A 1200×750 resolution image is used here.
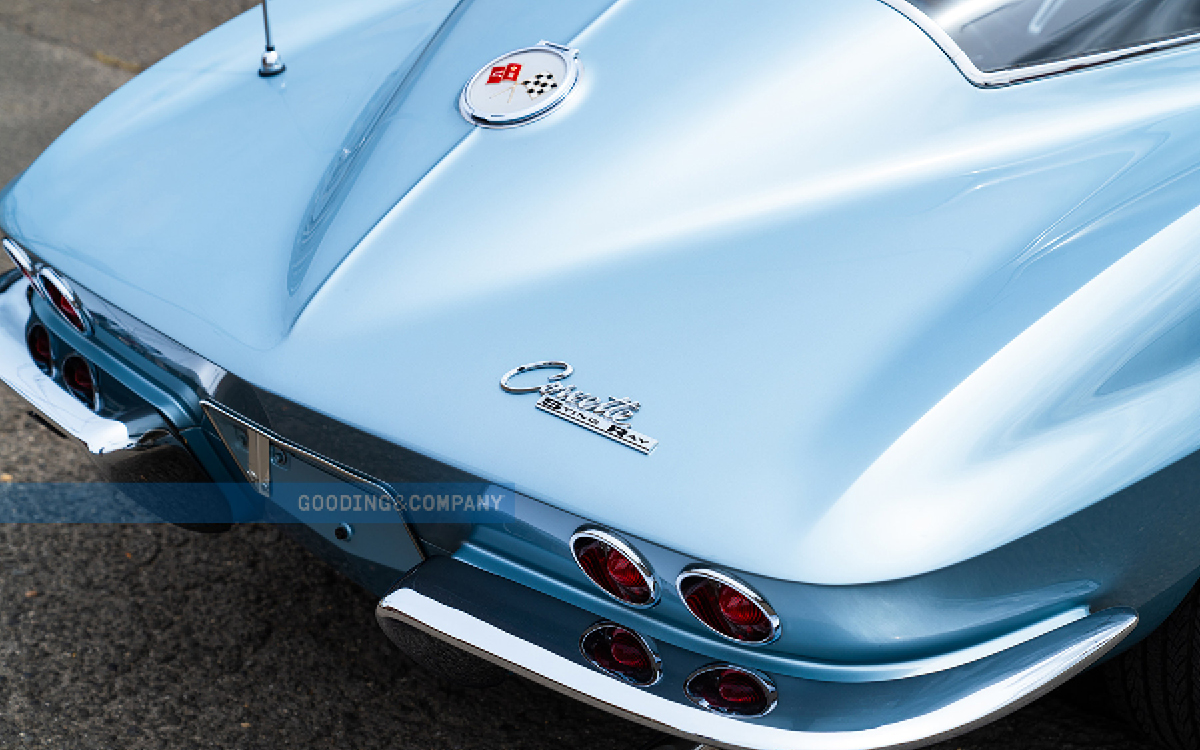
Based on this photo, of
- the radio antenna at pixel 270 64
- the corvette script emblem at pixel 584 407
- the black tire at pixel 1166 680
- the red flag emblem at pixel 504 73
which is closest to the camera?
the corvette script emblem at pixel 584 407

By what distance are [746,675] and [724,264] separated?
63 centimetres

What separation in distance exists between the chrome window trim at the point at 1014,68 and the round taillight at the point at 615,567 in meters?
1.06

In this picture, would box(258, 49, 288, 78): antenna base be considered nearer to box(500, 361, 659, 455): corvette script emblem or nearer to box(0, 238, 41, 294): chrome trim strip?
box(0, 238, 41, 294): chrome trim strip

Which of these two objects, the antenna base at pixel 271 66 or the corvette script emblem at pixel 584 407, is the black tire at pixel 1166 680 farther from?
the antenna base at pixel 271 66

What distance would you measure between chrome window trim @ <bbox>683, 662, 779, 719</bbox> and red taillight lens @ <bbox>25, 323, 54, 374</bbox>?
1455 millimetres

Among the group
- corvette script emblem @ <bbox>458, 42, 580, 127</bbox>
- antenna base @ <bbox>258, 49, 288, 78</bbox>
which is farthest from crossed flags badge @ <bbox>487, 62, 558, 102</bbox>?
antenna base @ <bbox>258, 49, 288, 78</bbox>

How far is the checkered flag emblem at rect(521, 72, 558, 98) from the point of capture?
2.10 metres

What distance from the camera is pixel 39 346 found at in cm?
230

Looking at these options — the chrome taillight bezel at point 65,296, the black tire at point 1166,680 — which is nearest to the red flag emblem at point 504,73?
the chrome taillight bezel at point 65,296

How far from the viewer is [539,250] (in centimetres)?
187

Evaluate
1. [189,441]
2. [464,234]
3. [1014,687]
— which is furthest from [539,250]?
[1014,687]

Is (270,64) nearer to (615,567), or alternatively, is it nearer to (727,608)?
(615,567)

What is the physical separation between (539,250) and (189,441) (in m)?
0.74

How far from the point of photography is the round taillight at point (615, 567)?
1.57 m
